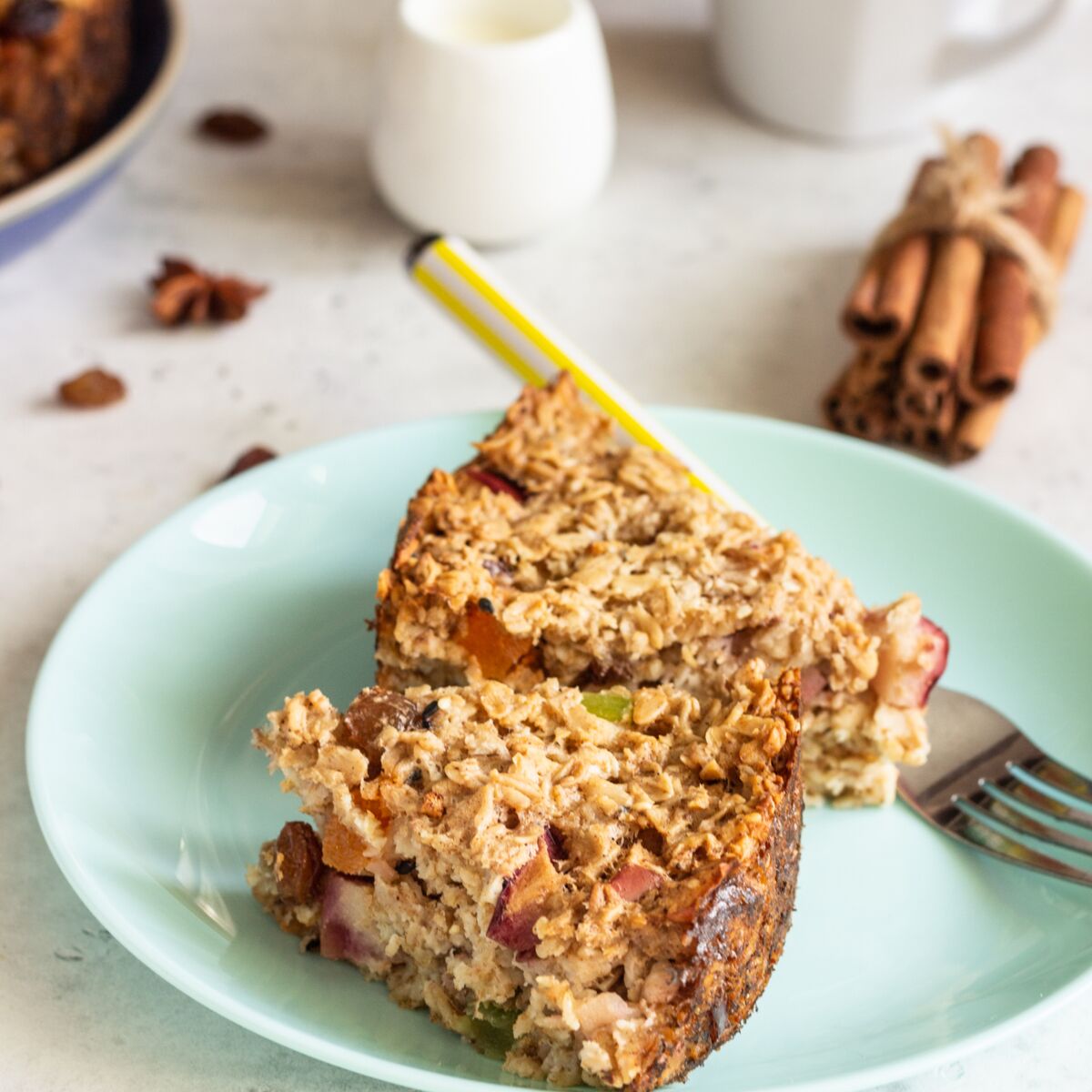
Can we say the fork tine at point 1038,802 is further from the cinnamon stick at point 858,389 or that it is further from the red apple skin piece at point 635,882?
the cinnamon stick at point 858,389

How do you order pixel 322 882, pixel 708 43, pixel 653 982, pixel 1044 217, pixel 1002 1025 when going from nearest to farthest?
pixel 653 982 < pixel 1002 1025 < pixel 322 882 < pixel 1044 217 < pixel 708 43

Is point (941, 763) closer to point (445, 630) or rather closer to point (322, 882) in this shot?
point (445, 630)

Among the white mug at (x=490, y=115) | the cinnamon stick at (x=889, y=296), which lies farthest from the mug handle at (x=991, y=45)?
the white mug at (x=490, y=115)

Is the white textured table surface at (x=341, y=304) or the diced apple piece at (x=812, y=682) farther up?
the diced apple piece at (x=812, y=682)

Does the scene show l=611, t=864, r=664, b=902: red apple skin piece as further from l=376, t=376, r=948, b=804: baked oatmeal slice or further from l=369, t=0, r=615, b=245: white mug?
l=369, t=0, r=615, b=245: white mug

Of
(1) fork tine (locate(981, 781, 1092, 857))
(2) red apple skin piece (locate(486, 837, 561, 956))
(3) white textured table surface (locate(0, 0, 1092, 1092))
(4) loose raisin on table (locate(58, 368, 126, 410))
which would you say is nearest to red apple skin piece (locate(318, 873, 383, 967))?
(2) red apple skin piece (locate(486, 837, 561, 956))

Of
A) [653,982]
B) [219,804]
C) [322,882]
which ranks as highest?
[653,982]

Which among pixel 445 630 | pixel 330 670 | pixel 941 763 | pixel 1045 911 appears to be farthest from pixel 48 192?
pixel 1045 911
